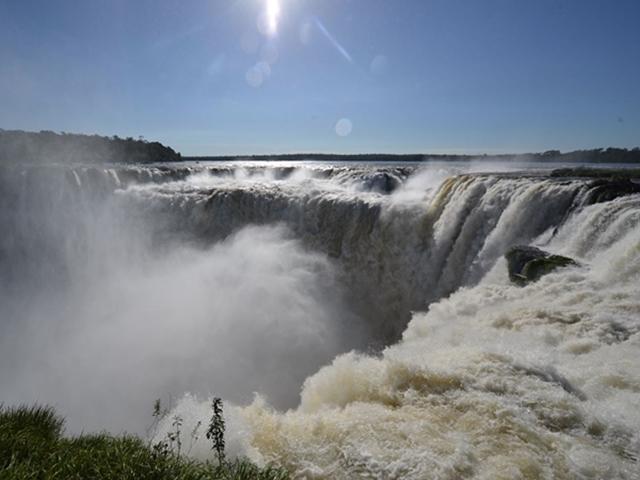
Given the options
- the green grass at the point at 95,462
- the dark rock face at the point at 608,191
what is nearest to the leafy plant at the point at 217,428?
the green grass at the point at 95,462

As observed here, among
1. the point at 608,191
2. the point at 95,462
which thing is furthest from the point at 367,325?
the point at 95,462

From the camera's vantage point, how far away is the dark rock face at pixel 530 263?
314 inches

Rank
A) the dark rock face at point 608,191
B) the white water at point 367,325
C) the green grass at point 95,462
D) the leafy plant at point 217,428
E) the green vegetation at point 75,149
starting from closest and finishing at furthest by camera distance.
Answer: the green grass at point 95,462, the leafy plant at point 217,428, the white water at point 367,325, the dark rock face at point 608,191, the green vegetation at point 75,149

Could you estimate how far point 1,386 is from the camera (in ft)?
37.7

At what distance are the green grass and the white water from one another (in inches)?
22.9

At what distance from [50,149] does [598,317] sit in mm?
68488

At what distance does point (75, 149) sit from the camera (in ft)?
A: 204

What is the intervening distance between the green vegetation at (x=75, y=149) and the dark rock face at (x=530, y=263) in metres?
51.3

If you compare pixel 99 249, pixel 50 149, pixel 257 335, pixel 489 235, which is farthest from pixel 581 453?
pixel 50 149

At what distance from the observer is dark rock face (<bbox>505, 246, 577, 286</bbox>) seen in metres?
7.97

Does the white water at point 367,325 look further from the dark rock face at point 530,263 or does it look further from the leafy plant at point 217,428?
the leafy plant at point 217,428

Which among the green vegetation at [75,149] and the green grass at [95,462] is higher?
the green vegetation at [75,149]

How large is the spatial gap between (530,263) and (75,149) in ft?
232

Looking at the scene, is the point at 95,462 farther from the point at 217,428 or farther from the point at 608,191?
the point at 608,191
